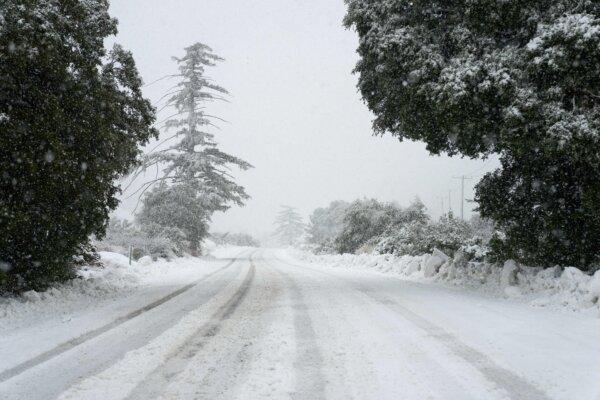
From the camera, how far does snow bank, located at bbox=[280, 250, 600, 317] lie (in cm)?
726

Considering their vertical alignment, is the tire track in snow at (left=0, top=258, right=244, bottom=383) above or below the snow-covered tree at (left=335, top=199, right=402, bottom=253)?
below

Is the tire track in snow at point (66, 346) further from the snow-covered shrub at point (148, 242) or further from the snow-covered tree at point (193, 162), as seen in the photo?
the snow-covered tree at point (193, 162)

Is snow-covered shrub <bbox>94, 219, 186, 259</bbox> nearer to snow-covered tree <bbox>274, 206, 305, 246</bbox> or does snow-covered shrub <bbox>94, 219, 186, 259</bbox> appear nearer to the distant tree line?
the distant tree line

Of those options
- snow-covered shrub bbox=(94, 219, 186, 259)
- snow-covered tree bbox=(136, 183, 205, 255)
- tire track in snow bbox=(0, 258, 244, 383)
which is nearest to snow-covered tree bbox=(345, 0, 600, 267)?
tire track in snow bbox=(0, 258, 244, 383)

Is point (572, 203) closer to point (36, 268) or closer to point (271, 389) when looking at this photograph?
point (271, 389)

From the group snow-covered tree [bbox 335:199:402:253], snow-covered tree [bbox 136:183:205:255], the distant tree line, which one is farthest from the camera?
snow-covered tree [bbox 335:199:402:253]

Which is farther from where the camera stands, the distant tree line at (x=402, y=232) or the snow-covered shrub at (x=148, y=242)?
the snow-covered shrub at (x=148, y=242)

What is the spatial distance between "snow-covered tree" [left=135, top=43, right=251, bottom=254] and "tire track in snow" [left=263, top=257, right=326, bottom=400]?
22905 millimetres

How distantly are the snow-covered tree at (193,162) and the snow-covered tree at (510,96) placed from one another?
19.7 metres

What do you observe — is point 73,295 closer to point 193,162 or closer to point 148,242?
point 148,242

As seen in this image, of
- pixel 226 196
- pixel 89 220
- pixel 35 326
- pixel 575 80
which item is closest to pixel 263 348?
pixel 35 326

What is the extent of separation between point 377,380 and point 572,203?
303 inches

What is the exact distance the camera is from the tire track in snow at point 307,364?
3.42 m

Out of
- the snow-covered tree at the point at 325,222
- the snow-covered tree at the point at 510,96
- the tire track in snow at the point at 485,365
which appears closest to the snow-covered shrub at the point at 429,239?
the snow-covered tree at the point at 510,96
